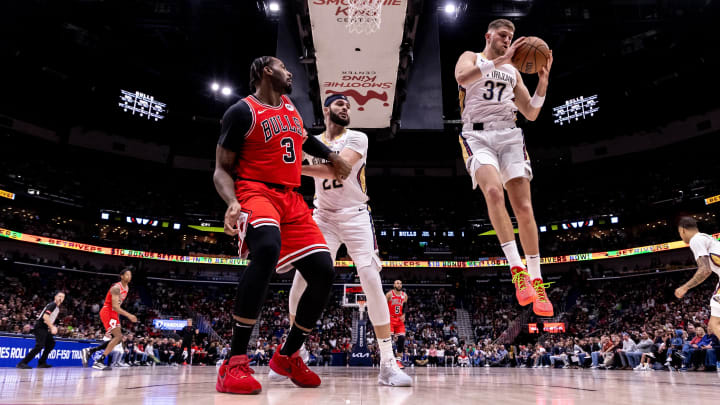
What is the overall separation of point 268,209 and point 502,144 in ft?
6.78

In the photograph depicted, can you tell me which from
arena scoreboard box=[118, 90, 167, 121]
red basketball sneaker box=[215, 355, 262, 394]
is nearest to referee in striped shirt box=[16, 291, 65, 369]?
red basketball sneaker box=[215, 355, 262, 394]

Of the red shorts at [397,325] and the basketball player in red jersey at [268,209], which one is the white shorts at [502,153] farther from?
the red shorts at [397,325]

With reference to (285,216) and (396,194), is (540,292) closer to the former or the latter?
(285,216)

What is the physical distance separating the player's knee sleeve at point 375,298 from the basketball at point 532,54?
6.72 feet

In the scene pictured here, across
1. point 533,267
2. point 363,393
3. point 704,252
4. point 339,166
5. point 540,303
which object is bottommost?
point 363,393

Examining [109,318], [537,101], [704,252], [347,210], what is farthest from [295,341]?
[109,318]

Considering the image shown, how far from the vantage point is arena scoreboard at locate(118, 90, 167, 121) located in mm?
22250

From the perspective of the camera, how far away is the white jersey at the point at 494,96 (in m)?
3.71

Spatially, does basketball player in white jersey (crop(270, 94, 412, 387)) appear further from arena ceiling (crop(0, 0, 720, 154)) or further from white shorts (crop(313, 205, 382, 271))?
arena ceiling (crop(0, 0, 720, 154))

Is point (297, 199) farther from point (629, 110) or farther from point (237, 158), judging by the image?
point (629, 110)

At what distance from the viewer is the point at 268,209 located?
2.61 metres

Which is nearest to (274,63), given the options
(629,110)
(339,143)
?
(339,143)

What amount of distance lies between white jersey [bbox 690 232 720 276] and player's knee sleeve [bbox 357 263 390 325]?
14.8 ft

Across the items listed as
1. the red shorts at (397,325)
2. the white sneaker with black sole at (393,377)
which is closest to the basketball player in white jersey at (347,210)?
the white sneaker with black sole at (393,377)
